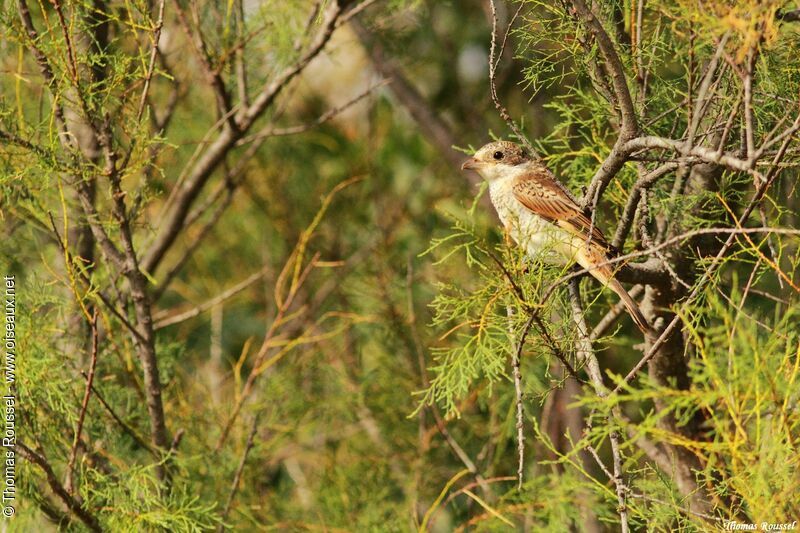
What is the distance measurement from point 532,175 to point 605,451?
295 centimetres

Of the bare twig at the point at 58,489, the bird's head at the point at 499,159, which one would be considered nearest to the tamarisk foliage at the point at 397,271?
the bare twig at the point at 58,489

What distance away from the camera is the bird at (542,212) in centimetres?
318

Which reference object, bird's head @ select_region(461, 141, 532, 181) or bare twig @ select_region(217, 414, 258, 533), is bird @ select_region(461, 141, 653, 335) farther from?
bare twig @ select_region(217, 414, 258, 533)

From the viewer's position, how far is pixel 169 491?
3.88m

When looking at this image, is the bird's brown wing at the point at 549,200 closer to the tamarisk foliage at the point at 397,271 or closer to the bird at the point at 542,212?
the bird at the point at 542,212

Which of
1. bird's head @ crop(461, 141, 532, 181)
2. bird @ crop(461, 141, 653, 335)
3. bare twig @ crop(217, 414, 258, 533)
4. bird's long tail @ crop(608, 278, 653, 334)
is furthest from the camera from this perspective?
bird's head @ crop(461, 141, 532, 181)

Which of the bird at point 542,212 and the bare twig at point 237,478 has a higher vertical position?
the bird at point 542,212

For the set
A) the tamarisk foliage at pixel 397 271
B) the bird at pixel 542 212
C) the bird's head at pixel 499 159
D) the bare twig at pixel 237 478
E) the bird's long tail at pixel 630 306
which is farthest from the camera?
the bird's head at pixel 499 159

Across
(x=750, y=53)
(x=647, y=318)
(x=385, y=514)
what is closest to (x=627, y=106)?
(x=750, y=53)

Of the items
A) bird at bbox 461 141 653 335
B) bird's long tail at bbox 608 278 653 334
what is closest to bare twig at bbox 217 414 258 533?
bird at bbox 461 141 653 335

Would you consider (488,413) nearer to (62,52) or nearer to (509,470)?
(509,470)

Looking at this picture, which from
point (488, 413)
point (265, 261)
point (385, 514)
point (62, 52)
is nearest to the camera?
point (62, 52)

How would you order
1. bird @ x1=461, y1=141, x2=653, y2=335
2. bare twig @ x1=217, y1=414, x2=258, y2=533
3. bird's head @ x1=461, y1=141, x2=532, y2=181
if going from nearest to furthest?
bird @ x1=461, y1=141, x2=653, y2=335 < bare twig @ x1=217, y1=414, x2=258, y2=533 < bird's head @ x1=461, y1=141, x2=532, y2=181

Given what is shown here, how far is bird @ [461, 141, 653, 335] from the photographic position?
3184mm
